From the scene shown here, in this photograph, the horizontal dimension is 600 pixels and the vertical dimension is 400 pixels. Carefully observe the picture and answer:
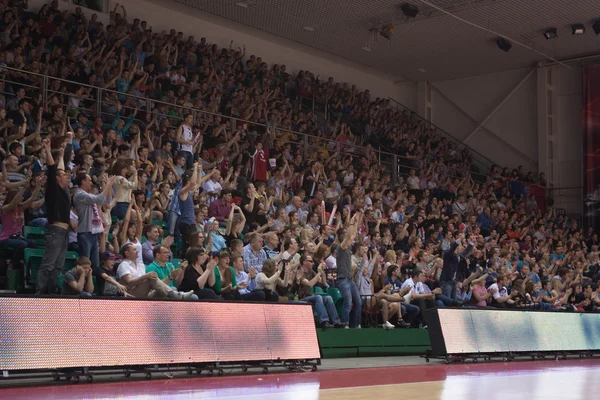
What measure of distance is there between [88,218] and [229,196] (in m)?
4.43

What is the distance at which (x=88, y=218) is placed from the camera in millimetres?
11195

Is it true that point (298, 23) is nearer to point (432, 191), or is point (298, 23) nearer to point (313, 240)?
point (432, 191)

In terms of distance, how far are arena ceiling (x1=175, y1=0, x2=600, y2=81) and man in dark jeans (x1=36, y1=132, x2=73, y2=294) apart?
535 inches

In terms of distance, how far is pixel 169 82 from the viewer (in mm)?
19484

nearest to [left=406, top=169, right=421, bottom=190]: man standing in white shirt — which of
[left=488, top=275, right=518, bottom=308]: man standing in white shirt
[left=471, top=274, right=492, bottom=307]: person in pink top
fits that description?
[left=488, top=275, right=518, bottom=308]: man standing in white shirt

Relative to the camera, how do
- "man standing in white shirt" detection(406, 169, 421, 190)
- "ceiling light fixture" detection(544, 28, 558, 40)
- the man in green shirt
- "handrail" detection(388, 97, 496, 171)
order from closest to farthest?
the man in green shirt, "man standing in white shirt" detection(406, 169, 421, 190), "ceiling light fixture" detection(544, 28, 558, 40), "handrail" detection(388, 97, 496, 171)

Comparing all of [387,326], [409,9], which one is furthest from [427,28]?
[387,326]

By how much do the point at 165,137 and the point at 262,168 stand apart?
9.22 feet

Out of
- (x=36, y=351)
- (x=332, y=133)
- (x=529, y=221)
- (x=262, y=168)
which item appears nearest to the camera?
(x=36, y=351)

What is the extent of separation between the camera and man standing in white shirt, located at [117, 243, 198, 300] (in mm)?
10383

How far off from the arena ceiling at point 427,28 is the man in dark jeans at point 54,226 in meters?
13.6

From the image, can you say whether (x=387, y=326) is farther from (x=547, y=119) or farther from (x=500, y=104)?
(x=500, y=104)

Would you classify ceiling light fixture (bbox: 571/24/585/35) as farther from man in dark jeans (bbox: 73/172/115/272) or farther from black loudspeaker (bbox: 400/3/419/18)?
man in dark jeans (bbox: 73/172/115/272)

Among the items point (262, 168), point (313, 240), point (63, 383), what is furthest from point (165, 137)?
point (63, 383)
